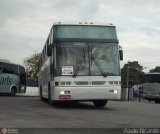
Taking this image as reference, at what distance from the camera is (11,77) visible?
48.4 m

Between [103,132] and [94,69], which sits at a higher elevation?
[94,69]

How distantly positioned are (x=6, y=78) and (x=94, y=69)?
27835mm

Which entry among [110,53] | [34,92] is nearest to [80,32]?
[110,53]

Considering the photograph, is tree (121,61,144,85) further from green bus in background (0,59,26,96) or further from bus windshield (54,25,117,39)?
bus windshield (54,25,117,39)

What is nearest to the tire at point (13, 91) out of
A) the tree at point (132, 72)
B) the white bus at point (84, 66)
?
the white bus at point (84, 66)

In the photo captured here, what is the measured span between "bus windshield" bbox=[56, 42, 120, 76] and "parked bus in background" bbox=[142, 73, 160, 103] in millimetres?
20296

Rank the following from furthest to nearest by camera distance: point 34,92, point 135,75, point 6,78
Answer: point 135,75 < point 34,92 < point 6,78

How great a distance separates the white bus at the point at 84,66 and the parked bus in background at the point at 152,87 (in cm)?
2025

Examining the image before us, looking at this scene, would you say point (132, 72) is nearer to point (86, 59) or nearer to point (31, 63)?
point (31, 63)

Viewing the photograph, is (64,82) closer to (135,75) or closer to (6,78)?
(6,78)

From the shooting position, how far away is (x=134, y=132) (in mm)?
11195

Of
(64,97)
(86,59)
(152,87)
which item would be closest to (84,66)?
(86,59)

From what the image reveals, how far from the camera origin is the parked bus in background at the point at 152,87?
41156 millimetres

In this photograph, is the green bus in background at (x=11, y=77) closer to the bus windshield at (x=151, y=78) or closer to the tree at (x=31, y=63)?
the bus windshield at (x=151, y=78)
